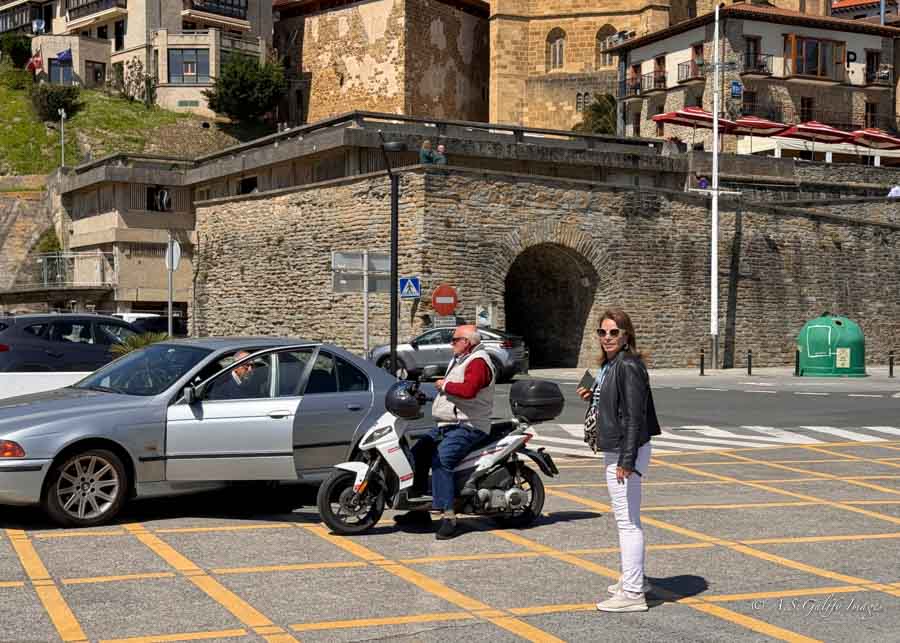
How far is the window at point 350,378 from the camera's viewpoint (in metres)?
10.9

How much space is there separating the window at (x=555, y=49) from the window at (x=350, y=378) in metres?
76.8

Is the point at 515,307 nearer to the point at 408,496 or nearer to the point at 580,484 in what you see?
the point at 580,484

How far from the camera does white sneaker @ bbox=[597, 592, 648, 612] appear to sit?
716cm

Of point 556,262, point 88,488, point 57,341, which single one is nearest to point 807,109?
point 556,262

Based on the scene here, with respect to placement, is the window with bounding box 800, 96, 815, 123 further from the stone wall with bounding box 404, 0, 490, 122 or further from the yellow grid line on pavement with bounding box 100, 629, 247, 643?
the yellow grid line on pavement with bounding box 100, 629, 247, 643

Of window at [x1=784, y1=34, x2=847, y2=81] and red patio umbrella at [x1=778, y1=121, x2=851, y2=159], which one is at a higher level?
window at [x1=784, y1=34, x2=847, y2=81]

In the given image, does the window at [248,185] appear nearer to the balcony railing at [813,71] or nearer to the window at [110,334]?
the window at [110,334]

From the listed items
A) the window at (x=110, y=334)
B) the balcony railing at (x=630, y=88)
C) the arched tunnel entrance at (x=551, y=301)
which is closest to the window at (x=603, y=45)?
the balcony railing at (x=630, y=88)

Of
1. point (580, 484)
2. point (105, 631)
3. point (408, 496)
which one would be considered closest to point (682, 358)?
point (580, 484)

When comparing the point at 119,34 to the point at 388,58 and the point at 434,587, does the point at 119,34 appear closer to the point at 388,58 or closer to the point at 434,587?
the point at 388,58

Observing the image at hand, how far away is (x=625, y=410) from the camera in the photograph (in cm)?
731

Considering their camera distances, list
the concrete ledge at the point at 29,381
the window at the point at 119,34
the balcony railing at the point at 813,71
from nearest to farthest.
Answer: the concrete ledge at the point at 29,381 < the balcony railing at the point at 813,71 < the window at the point at 119,34

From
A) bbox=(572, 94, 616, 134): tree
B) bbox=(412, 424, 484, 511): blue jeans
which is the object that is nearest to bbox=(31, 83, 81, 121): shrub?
bbox=(572, 94, 616, 134): tree

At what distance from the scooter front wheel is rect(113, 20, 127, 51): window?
295 ft
